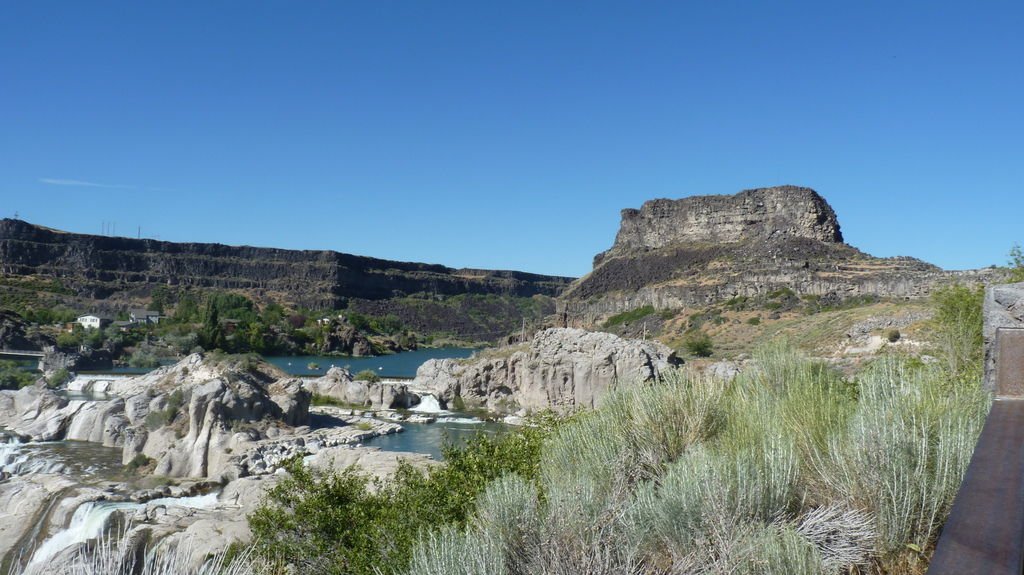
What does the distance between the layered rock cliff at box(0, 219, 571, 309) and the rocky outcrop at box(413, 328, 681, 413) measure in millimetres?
77614

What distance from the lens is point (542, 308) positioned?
16525 cm

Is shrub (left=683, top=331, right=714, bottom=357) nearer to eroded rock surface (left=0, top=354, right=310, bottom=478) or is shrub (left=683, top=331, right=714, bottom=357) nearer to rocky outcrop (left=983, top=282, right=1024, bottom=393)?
eroded rock surface (left=0, top=354, right=310, bottom=478)

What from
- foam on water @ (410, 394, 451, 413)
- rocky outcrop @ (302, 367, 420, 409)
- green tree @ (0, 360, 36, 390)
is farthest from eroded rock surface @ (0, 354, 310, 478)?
green tree @ (0, 360, 36, 390)

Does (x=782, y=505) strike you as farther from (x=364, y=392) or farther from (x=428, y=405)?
(x=428, y=405)

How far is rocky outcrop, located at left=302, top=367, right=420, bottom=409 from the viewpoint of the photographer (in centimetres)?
4394

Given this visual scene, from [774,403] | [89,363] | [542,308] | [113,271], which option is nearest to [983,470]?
[774,403]

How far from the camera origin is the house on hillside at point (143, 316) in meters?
89.3

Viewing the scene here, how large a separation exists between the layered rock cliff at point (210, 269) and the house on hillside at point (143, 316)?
13829mm

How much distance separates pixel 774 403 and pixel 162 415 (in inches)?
1055

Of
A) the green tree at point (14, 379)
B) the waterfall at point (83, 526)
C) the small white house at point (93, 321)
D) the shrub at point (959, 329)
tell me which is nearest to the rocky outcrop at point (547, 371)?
the shrub at point (959, 329)

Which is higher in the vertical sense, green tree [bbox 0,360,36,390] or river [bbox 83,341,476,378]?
river [bbox 83,341,476,378]

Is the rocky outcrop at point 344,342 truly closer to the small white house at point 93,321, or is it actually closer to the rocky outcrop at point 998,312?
the small white house at point 93,321

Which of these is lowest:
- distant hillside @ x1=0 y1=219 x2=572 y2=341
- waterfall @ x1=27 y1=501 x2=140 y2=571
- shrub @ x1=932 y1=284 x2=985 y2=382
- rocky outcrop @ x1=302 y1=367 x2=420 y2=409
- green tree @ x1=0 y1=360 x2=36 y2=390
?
waterfall @ x1=27 y1=501 x2=140 y2=571

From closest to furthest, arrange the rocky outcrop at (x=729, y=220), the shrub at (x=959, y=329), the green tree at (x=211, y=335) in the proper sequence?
the shrub at (x=959, y=329)
the green tree at (x=211, y=335)
the rocky outcrop at (x=729, y=220)
